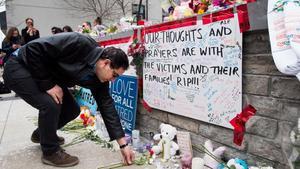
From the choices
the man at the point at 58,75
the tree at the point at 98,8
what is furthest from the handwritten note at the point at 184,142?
the tree at the point at 98,8

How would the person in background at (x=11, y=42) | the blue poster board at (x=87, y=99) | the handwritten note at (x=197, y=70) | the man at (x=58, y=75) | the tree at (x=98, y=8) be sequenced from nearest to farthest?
the handwritten note at (x=197, y=70)
the man at (x=58, y=75)
the blue poster board at (x=87, y=99)
the person in background at (x=11, y=42)
the tree at (x=98, y=8)

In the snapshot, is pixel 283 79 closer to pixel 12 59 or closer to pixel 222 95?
pixel 222 95

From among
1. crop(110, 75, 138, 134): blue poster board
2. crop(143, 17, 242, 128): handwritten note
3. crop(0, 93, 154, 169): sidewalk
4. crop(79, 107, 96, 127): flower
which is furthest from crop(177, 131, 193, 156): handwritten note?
crop(79, 107, 96, 127): flower

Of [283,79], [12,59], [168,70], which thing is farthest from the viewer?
[168,70]

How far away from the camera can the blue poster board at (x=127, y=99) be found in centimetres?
369

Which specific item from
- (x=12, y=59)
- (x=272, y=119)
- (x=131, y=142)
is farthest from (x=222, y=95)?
(x=12, y=59)

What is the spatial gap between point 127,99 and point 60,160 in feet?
3.88

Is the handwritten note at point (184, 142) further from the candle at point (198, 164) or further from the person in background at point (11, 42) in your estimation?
the person in background at point (11, 42)

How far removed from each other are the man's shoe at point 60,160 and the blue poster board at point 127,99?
35.9 inches

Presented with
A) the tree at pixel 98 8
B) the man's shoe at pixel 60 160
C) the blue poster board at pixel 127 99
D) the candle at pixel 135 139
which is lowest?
the man's shoe at pixel 60 160

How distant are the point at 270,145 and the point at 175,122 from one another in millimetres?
1080

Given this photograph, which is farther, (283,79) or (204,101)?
(204,101)

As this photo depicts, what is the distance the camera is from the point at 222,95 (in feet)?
8.35

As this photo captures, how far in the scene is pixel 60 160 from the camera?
2.91 m
